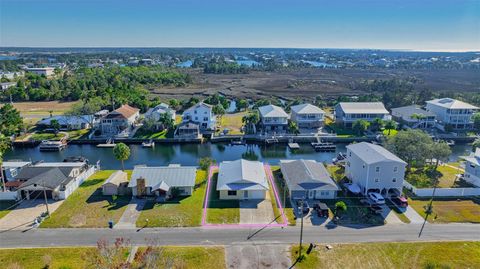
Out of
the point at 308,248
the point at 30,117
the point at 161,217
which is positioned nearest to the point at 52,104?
the point at 30,117

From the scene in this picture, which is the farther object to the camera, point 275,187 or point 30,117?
point 30,117

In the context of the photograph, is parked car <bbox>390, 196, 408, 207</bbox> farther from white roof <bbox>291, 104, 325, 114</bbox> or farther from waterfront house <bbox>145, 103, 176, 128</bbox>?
waterfront house <bbox>145, 103, 176, 128</bbox>

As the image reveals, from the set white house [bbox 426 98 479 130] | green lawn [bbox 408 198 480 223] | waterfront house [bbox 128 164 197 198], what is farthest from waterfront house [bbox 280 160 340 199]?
white house [bbox 426 98 479 130]

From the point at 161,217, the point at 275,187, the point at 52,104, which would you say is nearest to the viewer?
the point at 161,217

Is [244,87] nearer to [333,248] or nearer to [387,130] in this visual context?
[387,130]

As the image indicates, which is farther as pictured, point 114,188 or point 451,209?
point 114,188

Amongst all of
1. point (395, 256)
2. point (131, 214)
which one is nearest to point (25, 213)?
point (131, 214)

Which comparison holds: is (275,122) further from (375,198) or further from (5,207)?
(5,207)
